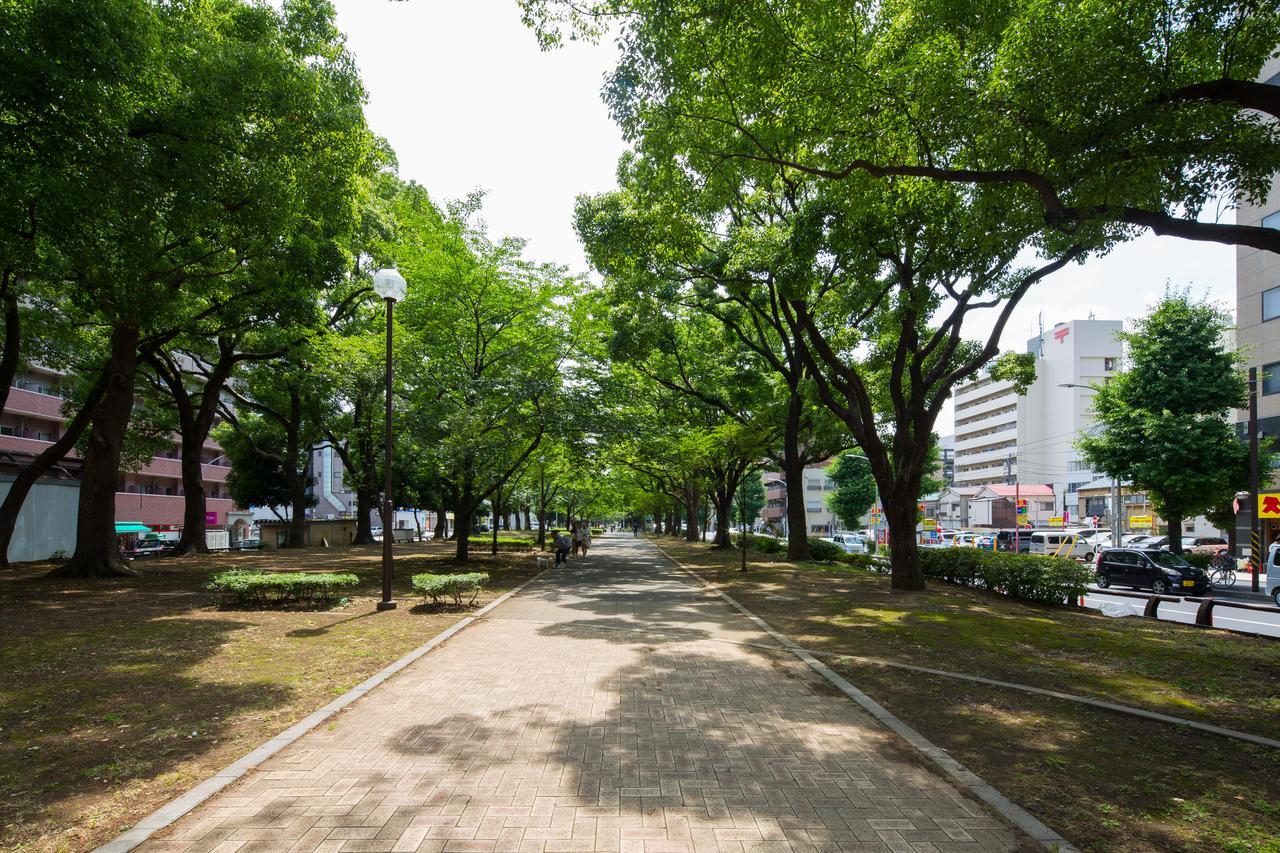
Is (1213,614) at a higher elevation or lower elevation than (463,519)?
lower

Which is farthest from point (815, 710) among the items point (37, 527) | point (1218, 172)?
point (37, 527)

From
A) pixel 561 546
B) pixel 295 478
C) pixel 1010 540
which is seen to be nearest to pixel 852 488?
pixel 1010 540

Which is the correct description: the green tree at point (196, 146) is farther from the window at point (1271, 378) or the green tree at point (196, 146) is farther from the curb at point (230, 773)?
the window at point (1271, 378)

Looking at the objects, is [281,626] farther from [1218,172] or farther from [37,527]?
[37,527]

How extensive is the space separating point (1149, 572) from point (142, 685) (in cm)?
A: 2730

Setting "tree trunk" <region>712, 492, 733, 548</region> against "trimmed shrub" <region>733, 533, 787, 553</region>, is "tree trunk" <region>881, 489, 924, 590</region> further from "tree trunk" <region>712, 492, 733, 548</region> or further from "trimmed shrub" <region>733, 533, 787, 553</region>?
"tree trunk" <region>712, 492, 733, 548</region>

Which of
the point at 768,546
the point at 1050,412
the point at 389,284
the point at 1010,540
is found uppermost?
the point at 1050,412

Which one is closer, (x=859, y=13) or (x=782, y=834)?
(x=782, y=834)

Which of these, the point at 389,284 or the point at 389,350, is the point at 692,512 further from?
the point at 389,284

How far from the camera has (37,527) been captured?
2355cm

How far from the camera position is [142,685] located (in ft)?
22.4

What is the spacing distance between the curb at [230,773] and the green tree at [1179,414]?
29396 mm

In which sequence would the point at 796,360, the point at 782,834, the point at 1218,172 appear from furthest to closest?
the point at 796,360 < the point at 1218,172 < the point at 782,834

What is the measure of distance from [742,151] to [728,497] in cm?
2666
